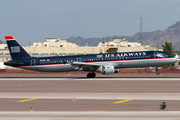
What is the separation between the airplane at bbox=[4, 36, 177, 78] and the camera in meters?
41.8

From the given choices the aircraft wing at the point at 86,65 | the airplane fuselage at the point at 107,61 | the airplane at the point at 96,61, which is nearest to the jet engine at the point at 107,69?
the airplane at the point at 96,61

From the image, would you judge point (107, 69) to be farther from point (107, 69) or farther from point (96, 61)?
point (96, 61)

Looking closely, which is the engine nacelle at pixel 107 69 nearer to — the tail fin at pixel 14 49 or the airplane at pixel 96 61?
the airplane at pixel 96 61

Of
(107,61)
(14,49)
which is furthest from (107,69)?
(14,49)

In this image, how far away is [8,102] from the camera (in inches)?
730

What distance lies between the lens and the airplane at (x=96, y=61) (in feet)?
137

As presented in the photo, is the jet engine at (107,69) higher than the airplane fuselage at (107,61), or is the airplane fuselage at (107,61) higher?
the airplane fuselage at (107,61)

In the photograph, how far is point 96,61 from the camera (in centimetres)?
4291

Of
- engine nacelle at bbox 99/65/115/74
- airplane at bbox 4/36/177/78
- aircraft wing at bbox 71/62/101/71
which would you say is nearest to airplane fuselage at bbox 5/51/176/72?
airplane at bbox 4/36/177/78

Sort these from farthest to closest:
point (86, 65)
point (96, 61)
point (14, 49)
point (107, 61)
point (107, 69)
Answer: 1. point (14, 49)
2. point (96, 61)
3. point (107, 61)
4. point (86, 65)
5. point (107, 69)

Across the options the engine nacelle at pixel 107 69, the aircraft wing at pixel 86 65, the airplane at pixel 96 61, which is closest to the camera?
the engine nacelle at pixel 107 69

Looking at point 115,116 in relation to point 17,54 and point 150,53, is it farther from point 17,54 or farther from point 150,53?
point 17,54

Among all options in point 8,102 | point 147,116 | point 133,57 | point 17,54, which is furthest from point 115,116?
point 17,54

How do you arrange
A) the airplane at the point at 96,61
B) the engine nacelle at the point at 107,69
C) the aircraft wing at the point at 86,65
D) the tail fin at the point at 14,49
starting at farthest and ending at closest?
the tail fin at the point at 14,49 < the airplane at the point at 96,61 < the aircraft wing at the point at 86,65 < the engine nacelle at the point at 107,69
